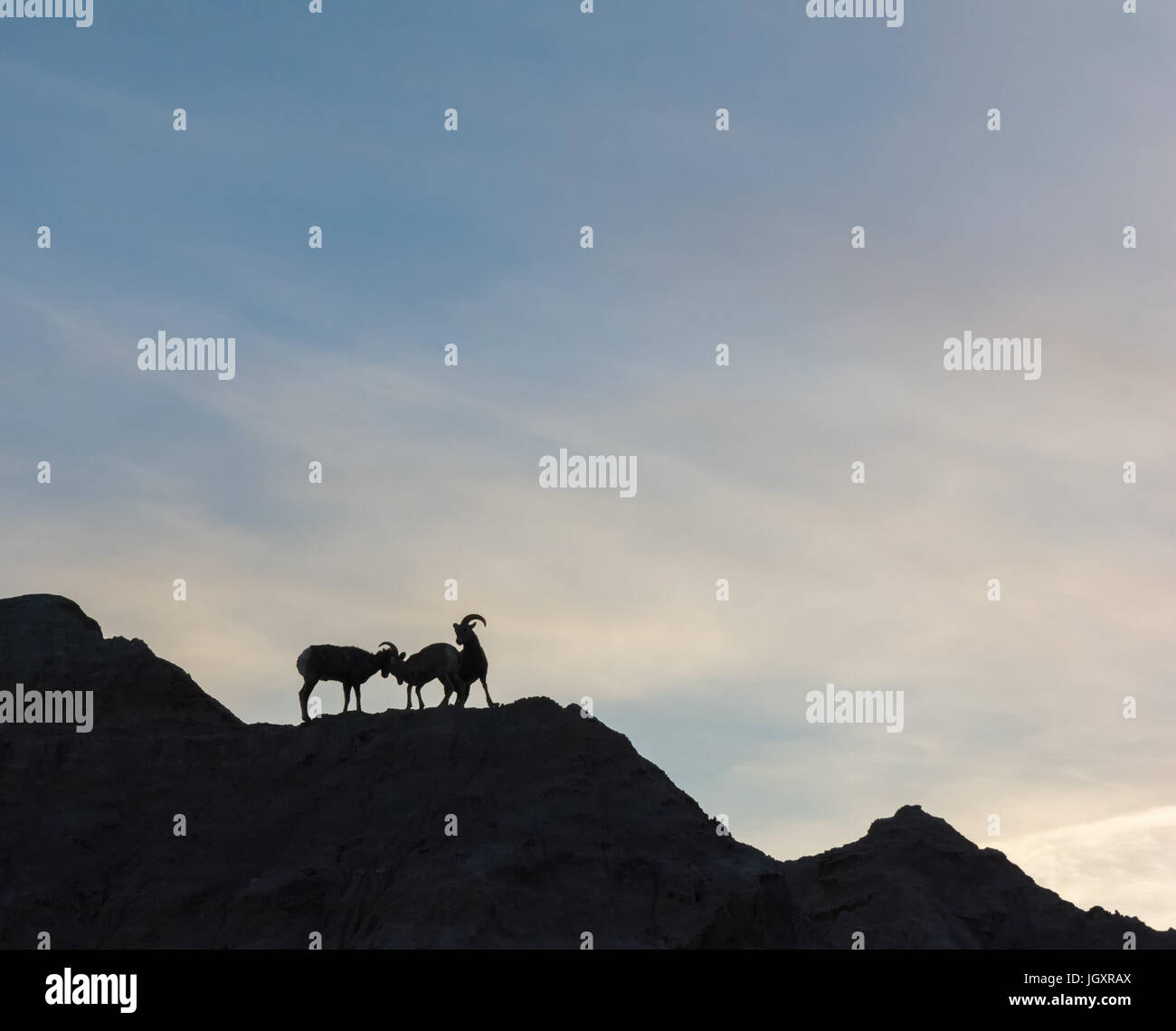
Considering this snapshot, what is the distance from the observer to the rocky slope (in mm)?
27922

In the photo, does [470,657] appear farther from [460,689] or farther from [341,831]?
[341,831]

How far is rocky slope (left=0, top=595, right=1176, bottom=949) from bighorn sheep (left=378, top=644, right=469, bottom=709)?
0.99 meters

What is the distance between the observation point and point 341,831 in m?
30.1

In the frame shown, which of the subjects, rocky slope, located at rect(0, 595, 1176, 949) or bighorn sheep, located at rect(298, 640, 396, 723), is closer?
rocky slope, located at rect(0, 595, 1176, 949)

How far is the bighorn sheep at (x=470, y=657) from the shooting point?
32438 mm

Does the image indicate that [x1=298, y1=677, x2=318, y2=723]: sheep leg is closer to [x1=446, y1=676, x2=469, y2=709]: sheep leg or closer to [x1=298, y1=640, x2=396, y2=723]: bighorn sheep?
[x1=298, y1=640, x2=396, y2=723]: bighorn sheep

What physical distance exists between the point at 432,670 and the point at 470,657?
2.78ft

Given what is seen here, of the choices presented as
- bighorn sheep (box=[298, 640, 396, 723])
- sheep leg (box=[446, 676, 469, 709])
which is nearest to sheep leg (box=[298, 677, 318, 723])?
bighorn sheep (box=[298, 640, 396, 723])

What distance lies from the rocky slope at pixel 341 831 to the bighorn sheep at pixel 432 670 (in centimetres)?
99
